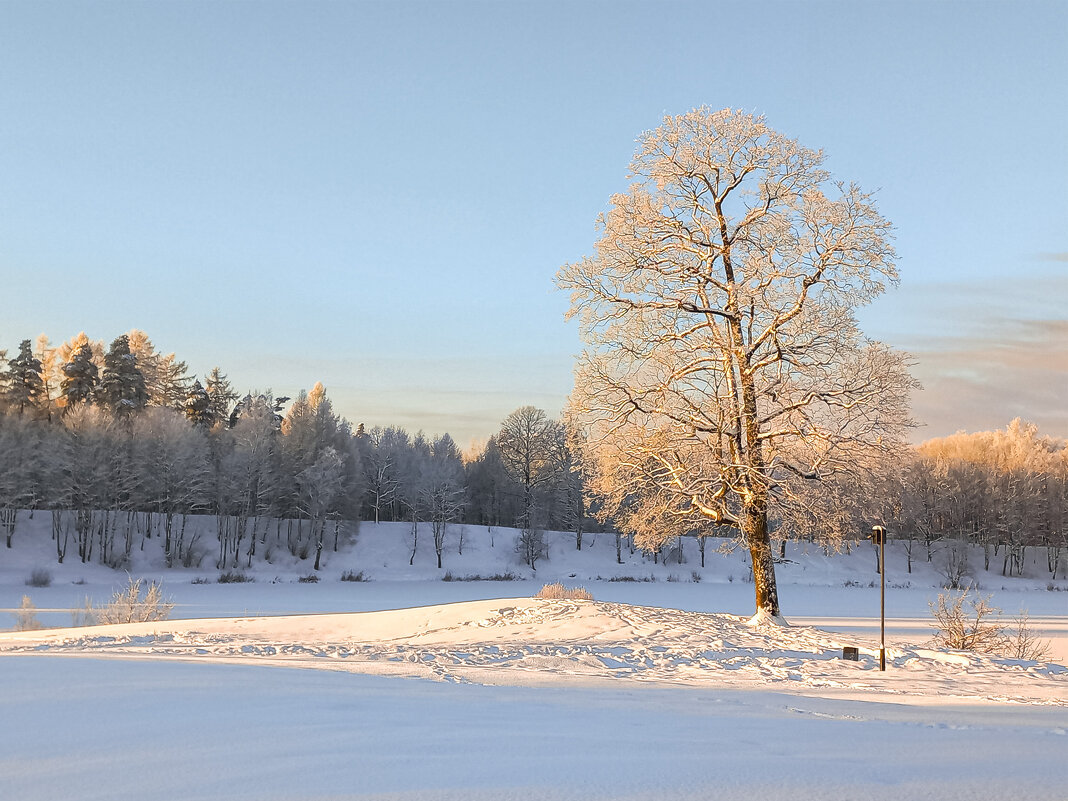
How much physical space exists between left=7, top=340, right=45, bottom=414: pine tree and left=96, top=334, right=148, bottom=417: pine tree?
5.34 meters

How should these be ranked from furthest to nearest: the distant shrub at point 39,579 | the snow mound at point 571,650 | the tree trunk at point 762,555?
the distant shrub at point 39,579 → the tree trunk at point 762,555 → the snow mound at point 571,650

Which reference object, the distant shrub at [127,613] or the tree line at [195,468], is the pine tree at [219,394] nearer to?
the tree line at [195,468]

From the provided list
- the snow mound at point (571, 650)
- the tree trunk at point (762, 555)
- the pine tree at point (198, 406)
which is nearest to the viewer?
the snow mound at point (571, 650)

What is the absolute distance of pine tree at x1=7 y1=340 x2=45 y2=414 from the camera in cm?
7019

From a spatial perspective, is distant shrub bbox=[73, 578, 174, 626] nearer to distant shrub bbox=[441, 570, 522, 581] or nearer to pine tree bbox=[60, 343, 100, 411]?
distant shrub bbox=[441, 570, 522, 581]

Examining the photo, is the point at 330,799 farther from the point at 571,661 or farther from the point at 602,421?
the point at 602,421

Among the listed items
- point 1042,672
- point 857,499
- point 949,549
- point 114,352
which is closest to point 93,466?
point 114,352

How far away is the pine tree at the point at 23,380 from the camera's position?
230ft

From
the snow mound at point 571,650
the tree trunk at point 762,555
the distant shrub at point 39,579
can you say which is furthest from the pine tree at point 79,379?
the tree trunk at point 762,555

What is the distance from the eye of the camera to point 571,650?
47.5 feet

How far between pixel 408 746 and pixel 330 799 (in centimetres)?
127

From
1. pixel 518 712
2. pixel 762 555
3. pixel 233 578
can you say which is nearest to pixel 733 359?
pixel 762 555

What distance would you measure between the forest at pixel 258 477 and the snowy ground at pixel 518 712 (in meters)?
27.3

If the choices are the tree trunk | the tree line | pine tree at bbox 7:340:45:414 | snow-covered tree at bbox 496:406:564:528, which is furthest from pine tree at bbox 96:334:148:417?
the tree trunk
